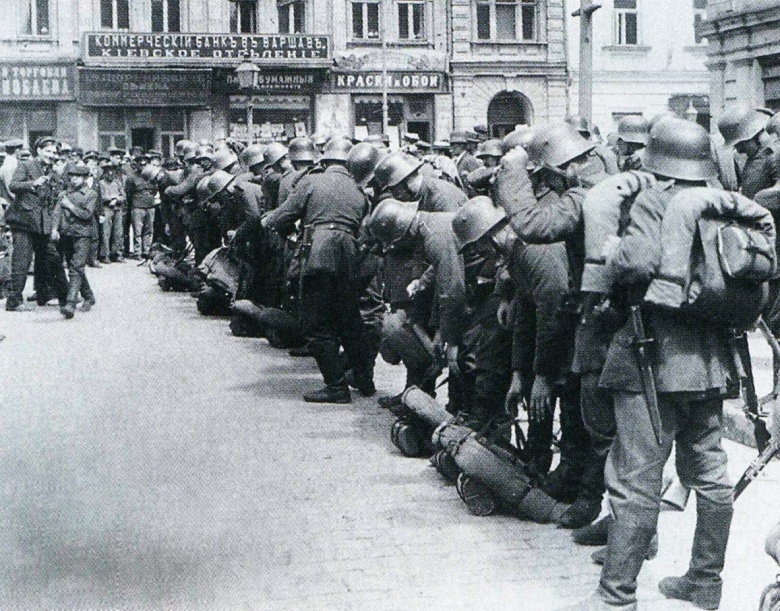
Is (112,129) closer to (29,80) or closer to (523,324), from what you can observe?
(29,80)

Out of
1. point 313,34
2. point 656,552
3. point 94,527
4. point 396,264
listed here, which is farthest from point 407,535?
point 313,34

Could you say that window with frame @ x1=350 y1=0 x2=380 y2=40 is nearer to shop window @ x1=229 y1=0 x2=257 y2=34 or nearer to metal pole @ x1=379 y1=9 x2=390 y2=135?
metal pole @ x1=379 y1=9 x2=390 y2=135

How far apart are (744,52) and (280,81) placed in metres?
16.6

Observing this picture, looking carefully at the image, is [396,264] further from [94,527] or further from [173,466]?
[94,527]

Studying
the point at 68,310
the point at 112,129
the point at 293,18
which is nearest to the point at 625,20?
the point at 293,18

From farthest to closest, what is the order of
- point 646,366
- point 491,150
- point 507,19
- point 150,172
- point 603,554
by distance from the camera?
1. point 507,19
2. point 150,172
3. point 491,150
4. point 603,554
5. point 646,366

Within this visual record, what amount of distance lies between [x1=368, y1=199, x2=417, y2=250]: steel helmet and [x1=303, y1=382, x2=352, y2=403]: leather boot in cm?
220

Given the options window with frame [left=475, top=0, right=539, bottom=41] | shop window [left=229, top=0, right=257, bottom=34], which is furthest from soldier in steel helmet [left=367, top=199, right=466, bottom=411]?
window with frame [left=475, top=0, right=539, bottom=41]

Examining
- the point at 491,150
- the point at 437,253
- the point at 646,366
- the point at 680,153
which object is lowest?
the point at 646,366

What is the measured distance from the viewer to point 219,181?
599 inches

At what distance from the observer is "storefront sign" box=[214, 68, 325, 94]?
117 feet

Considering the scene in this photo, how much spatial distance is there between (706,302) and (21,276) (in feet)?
42.7

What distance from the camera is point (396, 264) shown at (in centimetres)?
898

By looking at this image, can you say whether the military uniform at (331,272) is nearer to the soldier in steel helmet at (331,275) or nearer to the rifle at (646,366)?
the soldier in steel helmet at (331,275)
